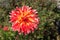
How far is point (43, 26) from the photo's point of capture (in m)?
5.30

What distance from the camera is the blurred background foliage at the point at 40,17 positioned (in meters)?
4.97

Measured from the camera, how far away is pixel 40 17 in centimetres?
551

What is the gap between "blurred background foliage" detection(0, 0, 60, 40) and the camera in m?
4.97

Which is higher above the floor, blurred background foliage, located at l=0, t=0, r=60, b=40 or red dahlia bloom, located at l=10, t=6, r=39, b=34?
red dahlia bloom, located at l=10, t=6, r=39, b=34

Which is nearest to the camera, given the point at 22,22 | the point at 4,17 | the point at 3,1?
the point at 22,22

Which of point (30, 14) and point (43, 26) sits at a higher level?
point (30, 14)

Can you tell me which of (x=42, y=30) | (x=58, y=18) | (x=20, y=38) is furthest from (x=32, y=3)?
(x=20, y=38)

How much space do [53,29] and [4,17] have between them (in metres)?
1.15

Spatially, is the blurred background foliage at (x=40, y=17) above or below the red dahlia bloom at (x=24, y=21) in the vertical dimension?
below

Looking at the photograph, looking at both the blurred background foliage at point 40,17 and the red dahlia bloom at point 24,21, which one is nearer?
the red dahlia bloom at point 24,21

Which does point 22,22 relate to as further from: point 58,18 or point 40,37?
point 58,18

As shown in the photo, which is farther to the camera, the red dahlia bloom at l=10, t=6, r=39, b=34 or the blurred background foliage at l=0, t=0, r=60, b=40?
the blurred background foliage at l=0, t=0, r=60, b=40

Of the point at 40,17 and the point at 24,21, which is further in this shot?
the point at 40,17

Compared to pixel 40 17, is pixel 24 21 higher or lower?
higher
